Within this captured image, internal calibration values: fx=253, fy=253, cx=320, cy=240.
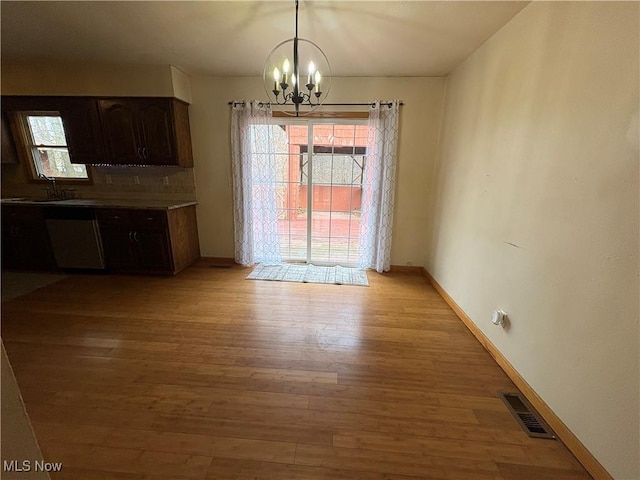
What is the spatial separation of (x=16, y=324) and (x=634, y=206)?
13.7 feet

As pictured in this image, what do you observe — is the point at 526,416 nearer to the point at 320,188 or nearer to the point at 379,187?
the point at 379,187

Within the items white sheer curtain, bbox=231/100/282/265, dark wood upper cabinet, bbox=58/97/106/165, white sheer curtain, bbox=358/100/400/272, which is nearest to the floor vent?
white sheer curtain, bbox=358/100/400/272

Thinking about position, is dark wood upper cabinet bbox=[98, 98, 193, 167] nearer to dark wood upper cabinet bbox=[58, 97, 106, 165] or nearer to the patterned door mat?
dark wood upper cabinet bbox=[58, 97, 106, 165]

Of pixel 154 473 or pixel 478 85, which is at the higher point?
pixel 478 85

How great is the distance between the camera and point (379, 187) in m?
3.26

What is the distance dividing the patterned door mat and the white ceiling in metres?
2.47

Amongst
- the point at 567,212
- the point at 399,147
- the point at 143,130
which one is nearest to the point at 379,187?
the point at 399,147

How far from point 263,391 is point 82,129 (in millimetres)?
3725

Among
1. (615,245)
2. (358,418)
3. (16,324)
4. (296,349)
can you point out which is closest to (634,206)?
(615,245)

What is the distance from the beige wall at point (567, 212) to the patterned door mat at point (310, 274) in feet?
4.72

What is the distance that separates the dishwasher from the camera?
302 cm

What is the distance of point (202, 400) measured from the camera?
59.6 inches

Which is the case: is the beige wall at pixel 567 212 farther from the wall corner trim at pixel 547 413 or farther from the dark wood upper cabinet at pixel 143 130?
the dark wood upper cabinet at pixel 143 130

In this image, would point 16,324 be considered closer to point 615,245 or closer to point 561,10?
point 615,245
